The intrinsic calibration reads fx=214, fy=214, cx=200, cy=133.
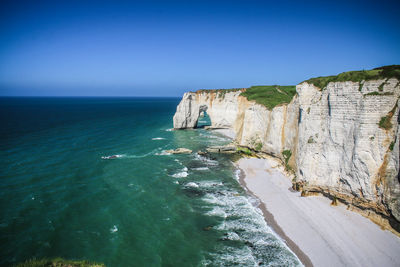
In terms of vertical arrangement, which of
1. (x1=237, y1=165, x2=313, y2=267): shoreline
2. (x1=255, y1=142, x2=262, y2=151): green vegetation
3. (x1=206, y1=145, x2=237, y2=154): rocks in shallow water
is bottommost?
(x1=237, y1=165, x2=313, y2=267): shoreline

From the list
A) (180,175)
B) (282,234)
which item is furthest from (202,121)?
(282,234)

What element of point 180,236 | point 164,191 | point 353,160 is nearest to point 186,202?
point 164,191

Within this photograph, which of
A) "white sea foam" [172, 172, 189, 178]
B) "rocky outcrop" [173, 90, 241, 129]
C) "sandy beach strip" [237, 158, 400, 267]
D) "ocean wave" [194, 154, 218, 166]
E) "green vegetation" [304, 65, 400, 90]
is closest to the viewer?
"sandy beach strip" [237, 158, 400, 267]

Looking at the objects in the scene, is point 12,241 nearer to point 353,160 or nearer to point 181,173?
point 181,173

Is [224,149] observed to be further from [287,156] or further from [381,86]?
[381,86]

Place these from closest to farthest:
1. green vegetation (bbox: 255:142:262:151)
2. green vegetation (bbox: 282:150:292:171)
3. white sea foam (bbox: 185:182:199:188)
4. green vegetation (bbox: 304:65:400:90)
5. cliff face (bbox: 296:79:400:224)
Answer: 1. cliff face (bbox: 296:79:400:224)
2. green vegetation (bbox: 304:65:400:90)
3. white sea foam (bbox: 185:182:199:188)
4. green vegetation (bbox: 282:150:292:171)
5. green vegetation (bbox: 255:142:262:151)

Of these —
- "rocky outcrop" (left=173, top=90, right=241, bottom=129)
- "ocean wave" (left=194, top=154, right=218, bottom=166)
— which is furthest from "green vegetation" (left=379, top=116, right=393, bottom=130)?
"rocky outcrop" (left=173, top=90, right=241, bottom=129)

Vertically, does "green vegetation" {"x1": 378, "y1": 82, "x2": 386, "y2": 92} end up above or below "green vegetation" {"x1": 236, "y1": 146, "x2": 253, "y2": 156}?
above

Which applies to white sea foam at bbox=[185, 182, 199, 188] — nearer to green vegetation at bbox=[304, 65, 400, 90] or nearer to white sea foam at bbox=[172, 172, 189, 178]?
white sea foam at bbox=[172, 172, 189, 178]
